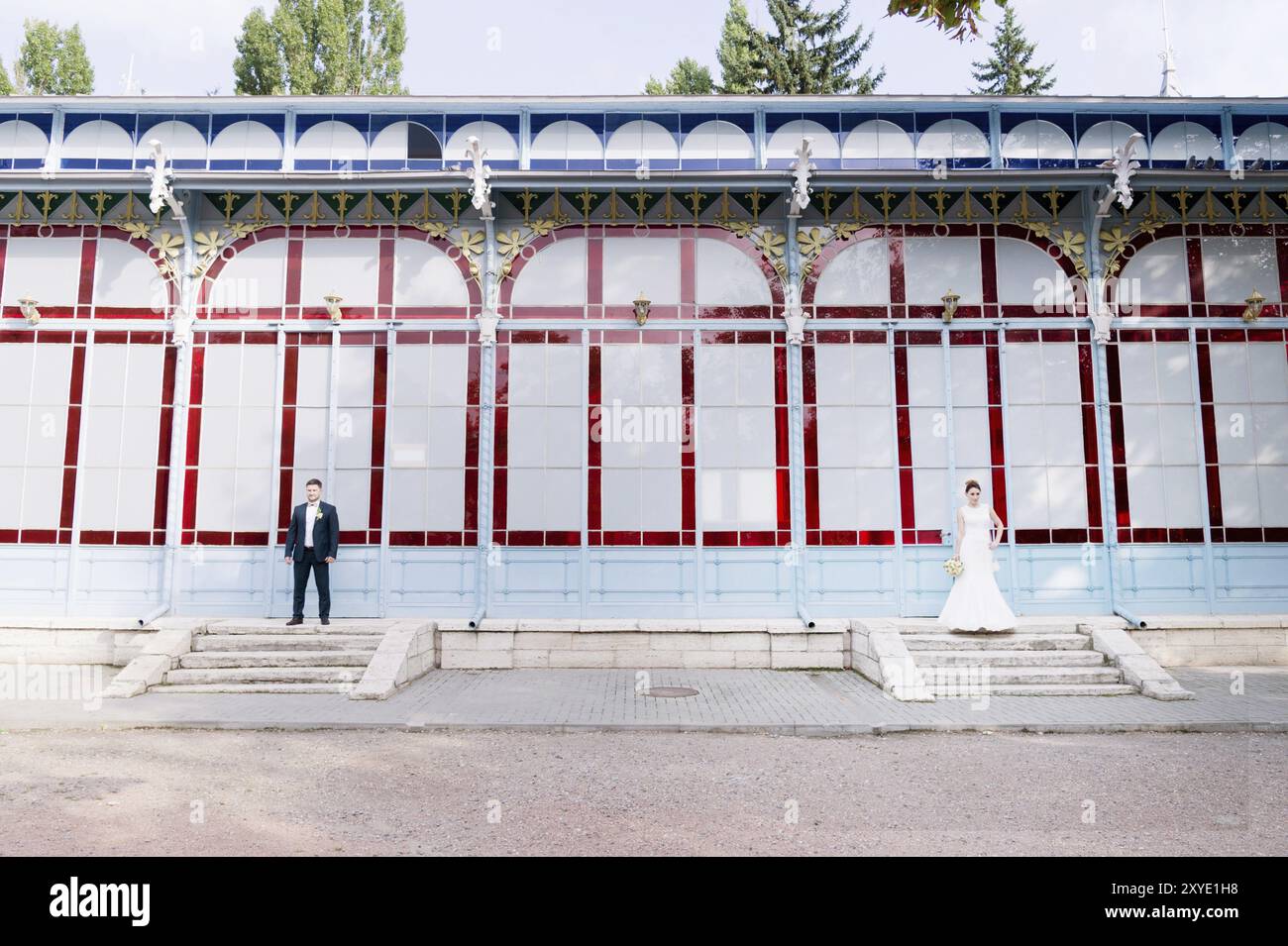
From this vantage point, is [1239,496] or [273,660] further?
[1239,496]

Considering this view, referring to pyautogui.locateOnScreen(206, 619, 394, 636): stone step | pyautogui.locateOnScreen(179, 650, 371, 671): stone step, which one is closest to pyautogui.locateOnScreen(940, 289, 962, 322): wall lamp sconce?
pyautogui.locateOnScreen(206, 619, 394, 636): stone step

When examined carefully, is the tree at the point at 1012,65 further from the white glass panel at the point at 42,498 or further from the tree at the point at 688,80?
the white glass panel at the point at 42,498

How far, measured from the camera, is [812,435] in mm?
11492

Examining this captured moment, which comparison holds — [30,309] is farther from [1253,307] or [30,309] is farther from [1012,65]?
[1012,65]

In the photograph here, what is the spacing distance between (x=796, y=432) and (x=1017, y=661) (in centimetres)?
386

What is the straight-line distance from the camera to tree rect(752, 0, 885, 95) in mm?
26109

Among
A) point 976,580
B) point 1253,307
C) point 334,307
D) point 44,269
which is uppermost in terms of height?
point 44,269

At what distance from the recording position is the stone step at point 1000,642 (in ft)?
33.7

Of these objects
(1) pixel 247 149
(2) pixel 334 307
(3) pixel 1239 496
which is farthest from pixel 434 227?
(3) pixel 1239 496

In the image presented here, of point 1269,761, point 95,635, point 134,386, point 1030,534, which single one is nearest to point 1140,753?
point 1269,761

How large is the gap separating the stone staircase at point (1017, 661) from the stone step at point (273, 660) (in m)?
6.46

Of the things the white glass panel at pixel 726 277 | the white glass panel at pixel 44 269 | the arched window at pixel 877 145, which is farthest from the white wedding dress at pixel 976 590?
the white glass panel at pixel 44 269

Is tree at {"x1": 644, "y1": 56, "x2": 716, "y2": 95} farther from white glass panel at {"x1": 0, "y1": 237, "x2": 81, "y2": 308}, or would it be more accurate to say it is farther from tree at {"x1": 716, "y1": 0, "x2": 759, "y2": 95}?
white glass panel at {"x1": 0, "y1": 237, "x2": 81, "y2": 308}

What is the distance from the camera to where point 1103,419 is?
11.5 metres
